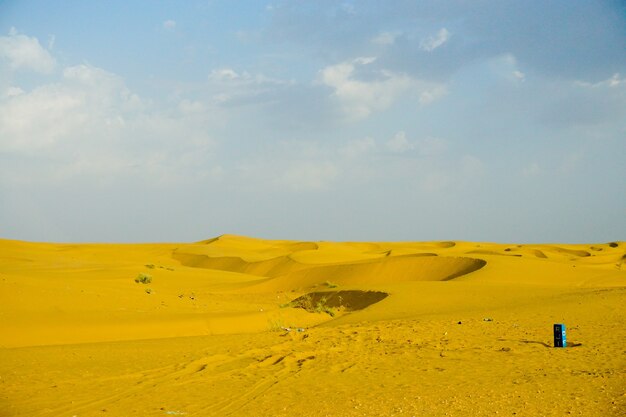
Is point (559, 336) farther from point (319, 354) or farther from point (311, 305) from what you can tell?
point (311, 305)

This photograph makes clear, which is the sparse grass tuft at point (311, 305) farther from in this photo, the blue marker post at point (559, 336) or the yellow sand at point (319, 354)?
the blue marker post at point (559, 336)

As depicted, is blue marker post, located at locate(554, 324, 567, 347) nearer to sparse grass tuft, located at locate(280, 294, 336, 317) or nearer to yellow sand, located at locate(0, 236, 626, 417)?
yellow sand, located at locate(0, 236, 626, 417)

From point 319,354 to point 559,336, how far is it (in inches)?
175

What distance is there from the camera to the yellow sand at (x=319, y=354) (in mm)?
7898

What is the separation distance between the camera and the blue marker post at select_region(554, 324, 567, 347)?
11.0 m

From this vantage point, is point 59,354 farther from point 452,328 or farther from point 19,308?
point 452,328

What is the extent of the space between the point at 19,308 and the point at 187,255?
38.7 metres

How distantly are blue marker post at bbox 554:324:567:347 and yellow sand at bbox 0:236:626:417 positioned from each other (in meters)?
0.22

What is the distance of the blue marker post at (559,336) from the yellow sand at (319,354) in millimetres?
217

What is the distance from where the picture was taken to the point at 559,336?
1105cm

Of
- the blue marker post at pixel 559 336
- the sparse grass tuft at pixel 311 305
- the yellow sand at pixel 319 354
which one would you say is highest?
the blue marker post at pixel 559 336

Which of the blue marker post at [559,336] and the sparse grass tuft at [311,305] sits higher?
the blue marker post at [559,336]

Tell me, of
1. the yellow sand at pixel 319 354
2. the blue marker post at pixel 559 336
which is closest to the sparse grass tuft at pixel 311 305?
the yellow sand at pixel 319 354

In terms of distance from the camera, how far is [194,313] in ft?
59.5
